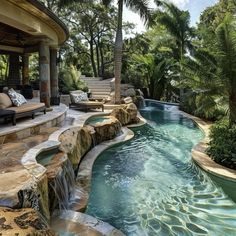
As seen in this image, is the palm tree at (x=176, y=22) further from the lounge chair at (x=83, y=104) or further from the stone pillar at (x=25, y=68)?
the stone pillar at (x=25, y=68)

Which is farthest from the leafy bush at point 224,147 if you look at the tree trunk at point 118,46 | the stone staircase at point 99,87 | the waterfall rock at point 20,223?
the stone staircase at point 99,87

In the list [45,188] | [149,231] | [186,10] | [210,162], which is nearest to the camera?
[45,188]

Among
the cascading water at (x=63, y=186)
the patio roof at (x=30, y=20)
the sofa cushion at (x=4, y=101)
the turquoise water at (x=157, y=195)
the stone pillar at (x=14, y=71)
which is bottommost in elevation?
the turquoise water at (x=157, y=195)

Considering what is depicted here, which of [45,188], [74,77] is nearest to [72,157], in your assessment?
[45,188]

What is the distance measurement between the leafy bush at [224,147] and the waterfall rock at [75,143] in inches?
148

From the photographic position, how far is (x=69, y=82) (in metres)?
19.8

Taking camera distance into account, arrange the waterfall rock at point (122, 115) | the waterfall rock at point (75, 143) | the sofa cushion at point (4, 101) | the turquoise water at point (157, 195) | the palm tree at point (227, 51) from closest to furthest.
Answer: the turquoise water at point (157, 195) < the waterfall rock at point (75, 143) < the sofa cushion at point (4, 101) < the palm tree at point (227, 51) < the waterfall rock at point (122, 115)

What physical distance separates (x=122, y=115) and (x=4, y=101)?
236 inches

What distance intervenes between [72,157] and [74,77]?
13893 millimetres

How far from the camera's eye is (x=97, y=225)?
4711 millimetres

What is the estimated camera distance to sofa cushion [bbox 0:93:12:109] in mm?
8273

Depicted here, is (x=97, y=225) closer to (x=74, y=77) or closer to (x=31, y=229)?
(x=31, y=229)

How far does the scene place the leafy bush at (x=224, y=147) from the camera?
8.02 metres

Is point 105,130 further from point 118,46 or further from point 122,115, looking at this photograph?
point 118,46
